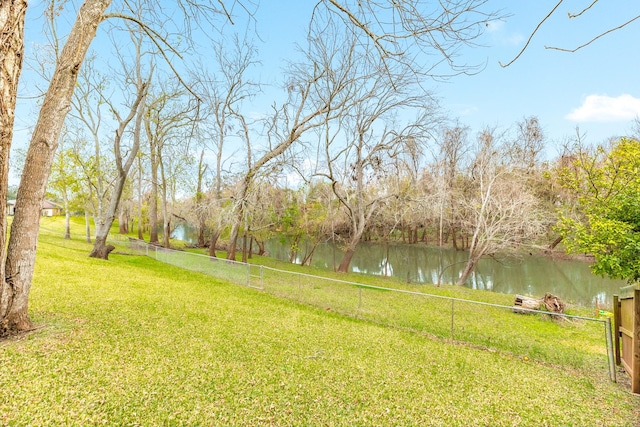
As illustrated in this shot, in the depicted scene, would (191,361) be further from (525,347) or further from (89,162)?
(89,162)

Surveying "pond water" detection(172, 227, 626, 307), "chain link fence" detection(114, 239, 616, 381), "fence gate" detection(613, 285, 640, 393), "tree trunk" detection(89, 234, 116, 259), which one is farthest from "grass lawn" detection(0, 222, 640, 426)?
"pond water" detection(172, 227, 626, 307)

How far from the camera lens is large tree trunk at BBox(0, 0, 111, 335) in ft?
12.9

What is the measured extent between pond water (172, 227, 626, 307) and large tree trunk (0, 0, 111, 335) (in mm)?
16275

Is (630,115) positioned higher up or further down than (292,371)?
higher up

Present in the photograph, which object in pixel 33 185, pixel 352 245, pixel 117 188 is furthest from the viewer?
pixel 352 245

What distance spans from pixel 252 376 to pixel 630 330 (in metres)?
5.43

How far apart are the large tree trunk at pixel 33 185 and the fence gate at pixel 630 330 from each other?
7998 millimetres

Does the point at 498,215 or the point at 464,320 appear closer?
the point at 464,320

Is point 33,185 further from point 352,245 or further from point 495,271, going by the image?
point 495,271

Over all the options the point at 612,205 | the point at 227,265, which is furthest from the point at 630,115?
the point at 227,265

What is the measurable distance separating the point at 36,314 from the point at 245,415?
400 cm

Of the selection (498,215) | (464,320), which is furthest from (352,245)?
(464,320)

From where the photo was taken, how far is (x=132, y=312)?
220 inches

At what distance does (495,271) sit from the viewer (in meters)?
23.8
